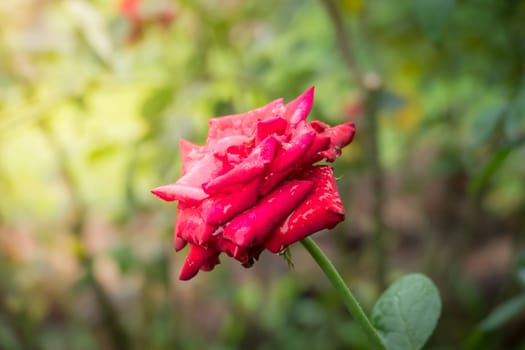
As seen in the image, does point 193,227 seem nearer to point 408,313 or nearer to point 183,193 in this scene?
point 183,193

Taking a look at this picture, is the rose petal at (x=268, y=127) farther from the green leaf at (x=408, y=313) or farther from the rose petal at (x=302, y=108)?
the green leaf at (x=408, y=313)

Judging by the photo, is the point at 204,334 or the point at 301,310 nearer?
the point at 301,310

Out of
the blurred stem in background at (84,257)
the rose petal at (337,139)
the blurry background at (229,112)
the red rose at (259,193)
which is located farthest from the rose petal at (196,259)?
the blurred stem in background at (84,257)

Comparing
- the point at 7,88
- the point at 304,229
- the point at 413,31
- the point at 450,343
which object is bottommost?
the point at 450,343

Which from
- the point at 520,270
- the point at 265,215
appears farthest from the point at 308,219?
the point at 520,270

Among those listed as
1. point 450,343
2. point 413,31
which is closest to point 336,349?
point 450,343

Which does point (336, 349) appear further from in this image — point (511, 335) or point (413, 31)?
point (413, 31)

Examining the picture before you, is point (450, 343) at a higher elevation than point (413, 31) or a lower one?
lower

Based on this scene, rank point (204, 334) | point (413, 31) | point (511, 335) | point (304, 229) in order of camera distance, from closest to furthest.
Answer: point (304, 229), point (413, 31), point (511, 335), point (204, 334)

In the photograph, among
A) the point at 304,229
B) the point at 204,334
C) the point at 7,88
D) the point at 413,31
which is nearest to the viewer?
the point at 304,229
